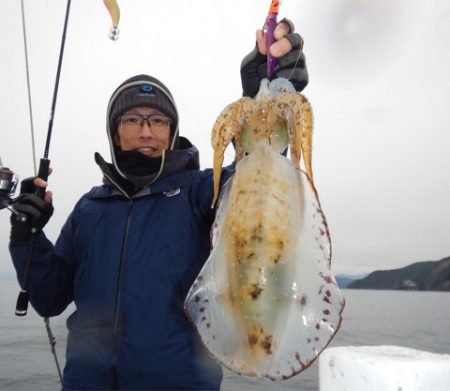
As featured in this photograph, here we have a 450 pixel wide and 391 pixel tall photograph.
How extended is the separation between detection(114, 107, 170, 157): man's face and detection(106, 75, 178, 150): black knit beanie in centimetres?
6

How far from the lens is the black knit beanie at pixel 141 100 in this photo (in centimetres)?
439

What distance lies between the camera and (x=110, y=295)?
140 inches

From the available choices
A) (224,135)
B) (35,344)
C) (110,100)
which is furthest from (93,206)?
(35,344)

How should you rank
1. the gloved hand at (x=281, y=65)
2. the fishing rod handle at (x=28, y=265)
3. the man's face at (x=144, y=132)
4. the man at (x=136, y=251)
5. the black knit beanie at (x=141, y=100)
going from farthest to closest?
the black knit beanie at (x=141, y=100)
the man's face at (x=144, y=132)
the fishing rod handle at (x=28, y=265)
the man at (x=136, y=251)
the gloved hand at (x=281, y=65)

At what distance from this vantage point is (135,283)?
11.6 ft

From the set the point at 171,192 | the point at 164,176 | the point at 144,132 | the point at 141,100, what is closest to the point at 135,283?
the point at 171,192

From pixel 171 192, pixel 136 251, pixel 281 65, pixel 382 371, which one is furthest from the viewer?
pixel 171 192

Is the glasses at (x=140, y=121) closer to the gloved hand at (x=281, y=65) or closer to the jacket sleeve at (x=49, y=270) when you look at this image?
the jacket sleeve at (x=49, y=270)

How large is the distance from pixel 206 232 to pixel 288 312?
170cm

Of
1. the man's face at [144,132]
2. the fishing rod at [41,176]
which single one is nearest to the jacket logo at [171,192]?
the man's face at [144,132]

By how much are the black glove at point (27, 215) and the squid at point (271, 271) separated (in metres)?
2.29

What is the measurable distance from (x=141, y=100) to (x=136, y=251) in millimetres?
1599

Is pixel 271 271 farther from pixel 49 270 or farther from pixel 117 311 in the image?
pixel 49 270

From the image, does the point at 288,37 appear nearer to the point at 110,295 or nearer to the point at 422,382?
the point at 422,382
